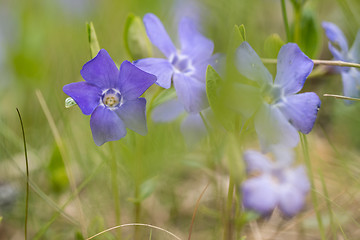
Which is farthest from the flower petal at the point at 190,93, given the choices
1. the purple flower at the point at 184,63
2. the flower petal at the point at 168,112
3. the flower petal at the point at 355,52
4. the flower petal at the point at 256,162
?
the flower petal at the point at 256,162

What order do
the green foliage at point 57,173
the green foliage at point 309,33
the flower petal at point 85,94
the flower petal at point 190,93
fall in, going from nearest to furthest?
1. the flower petal at point 85,94
2. the flower petal at point 190,93
3. the green foliage at point 309,33
4. the green foliage at point 57,173

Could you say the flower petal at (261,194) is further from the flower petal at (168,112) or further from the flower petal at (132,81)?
the flower petal at (132,81)

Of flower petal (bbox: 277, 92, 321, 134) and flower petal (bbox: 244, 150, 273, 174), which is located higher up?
flower petal (bbox: 277, 92, 321, 134)

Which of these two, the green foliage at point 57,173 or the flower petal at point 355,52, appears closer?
the flower petal at point 355,52

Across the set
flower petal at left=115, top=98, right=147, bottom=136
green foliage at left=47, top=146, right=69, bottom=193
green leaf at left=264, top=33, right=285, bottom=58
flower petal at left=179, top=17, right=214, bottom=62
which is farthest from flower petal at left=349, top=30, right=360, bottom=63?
green foliage at left=47, top=146, right=69, bottom=193

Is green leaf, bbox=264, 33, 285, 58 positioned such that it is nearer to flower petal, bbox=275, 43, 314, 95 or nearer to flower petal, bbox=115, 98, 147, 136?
flower petal, bbox=275, 43, 314, 95

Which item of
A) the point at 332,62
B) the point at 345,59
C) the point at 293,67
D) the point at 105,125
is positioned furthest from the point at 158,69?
the point at 345,59
